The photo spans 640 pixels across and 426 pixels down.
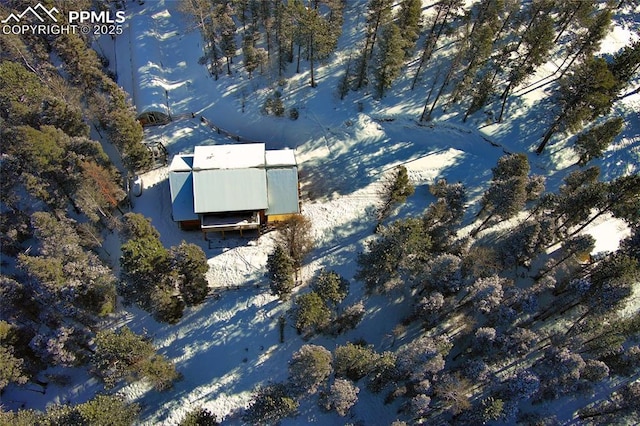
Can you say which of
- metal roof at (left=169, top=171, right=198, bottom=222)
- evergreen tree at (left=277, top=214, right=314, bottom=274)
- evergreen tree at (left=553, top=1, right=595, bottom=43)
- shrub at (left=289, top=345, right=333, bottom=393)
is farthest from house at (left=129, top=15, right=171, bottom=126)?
evergreen tree at (left=553, top=1, right=595, bottom=43)

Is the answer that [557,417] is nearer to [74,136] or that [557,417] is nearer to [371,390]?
[371,390]

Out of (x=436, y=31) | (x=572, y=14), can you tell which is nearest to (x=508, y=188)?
(x=436, y=31)

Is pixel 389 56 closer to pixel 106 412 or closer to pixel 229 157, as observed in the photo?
pixel 229 157

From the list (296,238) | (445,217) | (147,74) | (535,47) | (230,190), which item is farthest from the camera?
(147,74)

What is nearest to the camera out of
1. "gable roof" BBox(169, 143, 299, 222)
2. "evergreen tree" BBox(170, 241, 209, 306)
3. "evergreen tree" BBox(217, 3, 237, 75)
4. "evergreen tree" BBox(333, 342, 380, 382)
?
"evergreen tree" BBox(333, 342, 380, 382)

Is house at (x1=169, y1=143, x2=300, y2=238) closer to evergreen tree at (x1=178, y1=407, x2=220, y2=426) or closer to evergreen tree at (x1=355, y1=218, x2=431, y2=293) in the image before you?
evergreen tree at (x1=355, y1=218, x2=431, y2=293)

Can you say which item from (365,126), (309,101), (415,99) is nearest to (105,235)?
(309,101)
